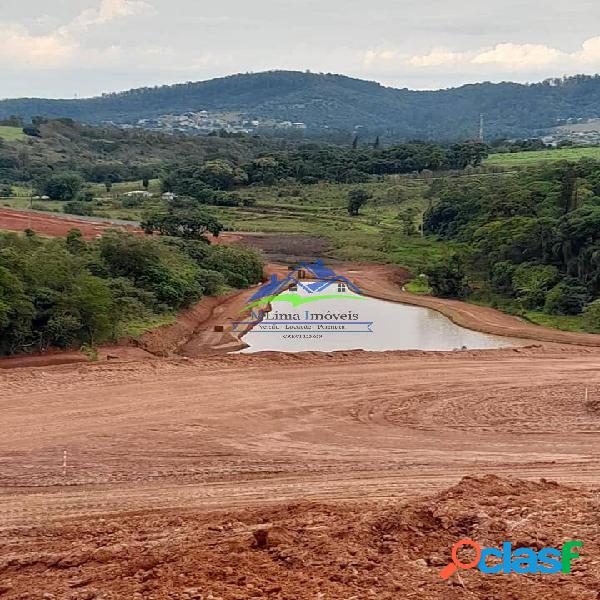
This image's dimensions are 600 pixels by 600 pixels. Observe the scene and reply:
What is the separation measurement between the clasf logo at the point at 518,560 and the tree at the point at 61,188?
73.6m

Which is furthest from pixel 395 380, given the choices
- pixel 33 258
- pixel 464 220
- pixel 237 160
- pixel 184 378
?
pixel 237 160

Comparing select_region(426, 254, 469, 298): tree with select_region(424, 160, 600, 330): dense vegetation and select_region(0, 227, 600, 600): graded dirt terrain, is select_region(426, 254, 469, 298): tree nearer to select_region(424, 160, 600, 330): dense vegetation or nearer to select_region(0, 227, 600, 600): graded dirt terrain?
select_region(424, 160, 600, 330): dense vegetation

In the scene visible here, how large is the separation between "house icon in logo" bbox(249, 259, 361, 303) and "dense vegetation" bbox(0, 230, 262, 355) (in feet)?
8.23

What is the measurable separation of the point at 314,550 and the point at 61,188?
7339 centimetres

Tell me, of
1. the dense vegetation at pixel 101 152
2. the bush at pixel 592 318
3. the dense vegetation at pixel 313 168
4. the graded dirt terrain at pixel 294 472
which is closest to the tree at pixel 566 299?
the bush at pixel 592 318

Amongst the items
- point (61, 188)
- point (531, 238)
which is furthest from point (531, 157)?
point (61, 188)

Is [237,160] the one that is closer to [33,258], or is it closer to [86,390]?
[33,258]

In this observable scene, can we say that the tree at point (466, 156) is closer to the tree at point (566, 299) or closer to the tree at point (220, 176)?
the tree at point (220, 176)

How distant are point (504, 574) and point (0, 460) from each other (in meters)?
10.00

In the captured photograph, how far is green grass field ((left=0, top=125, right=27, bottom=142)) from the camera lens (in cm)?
11020

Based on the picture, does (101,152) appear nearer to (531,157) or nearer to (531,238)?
(531,157)

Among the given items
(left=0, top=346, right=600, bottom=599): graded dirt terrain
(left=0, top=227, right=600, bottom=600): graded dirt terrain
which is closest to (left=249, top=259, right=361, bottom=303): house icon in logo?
(left=0, top=227, right=600, bottom=600): graded dirt terrain

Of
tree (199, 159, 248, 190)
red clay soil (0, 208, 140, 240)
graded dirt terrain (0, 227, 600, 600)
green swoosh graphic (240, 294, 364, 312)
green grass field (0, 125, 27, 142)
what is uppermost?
green grass field (0, 125, 27, 142)

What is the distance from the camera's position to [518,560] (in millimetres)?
8375
